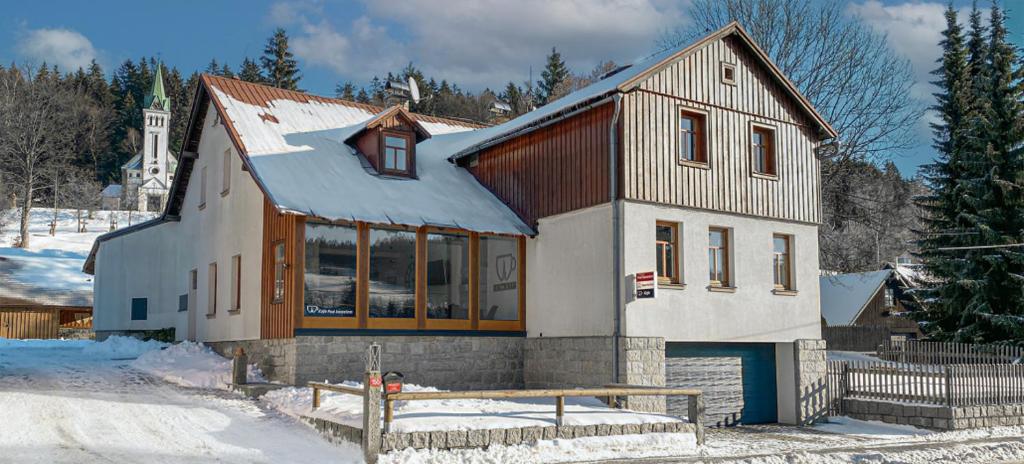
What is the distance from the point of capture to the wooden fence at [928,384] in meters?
18.6

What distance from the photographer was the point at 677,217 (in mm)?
18781

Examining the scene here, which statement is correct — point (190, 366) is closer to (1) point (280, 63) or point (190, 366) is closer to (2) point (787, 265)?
(2) point (787, 265)

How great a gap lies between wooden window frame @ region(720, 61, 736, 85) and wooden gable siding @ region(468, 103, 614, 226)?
3.32 m

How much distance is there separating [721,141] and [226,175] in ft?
39.3

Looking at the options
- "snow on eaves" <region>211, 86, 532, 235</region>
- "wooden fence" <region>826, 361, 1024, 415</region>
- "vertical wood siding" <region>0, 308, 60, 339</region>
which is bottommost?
"wooden fence" <region>826, 361, 1024, 415</region>

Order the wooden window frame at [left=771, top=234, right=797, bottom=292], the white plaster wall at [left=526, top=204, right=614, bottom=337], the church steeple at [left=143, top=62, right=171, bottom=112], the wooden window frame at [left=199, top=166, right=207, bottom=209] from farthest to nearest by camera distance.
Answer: the church steeple at [left=143, top=62, right=171, bottom=112], the wooden window frame at [left=199, top=166, right=207, bottom=209], the wooden window frame at [left=771, top=234, right=797, bottom=292], the white plaster wall at [left=526, top=204, right=614, bottom=337]

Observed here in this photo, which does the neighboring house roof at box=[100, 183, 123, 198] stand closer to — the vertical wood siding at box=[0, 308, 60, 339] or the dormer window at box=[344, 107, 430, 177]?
the vertical wood siding at box=[0, 308, 60, 339]

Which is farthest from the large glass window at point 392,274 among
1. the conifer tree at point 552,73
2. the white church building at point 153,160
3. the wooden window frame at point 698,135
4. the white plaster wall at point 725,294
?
the white church building at point 153,160

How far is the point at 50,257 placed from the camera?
59531 millimetres

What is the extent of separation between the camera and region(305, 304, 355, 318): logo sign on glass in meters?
17.6

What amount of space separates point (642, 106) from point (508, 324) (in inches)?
222

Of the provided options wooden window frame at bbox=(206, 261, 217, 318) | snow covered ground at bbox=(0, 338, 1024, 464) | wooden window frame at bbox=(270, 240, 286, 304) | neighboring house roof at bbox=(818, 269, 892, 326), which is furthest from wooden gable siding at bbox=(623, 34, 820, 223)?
neighboring house roof at bbox=(818, 269, 892, 326)

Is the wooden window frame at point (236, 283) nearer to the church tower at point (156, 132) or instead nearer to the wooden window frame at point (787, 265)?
the wooden window frame at point (787, 265)

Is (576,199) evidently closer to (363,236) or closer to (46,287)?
(363,236)
